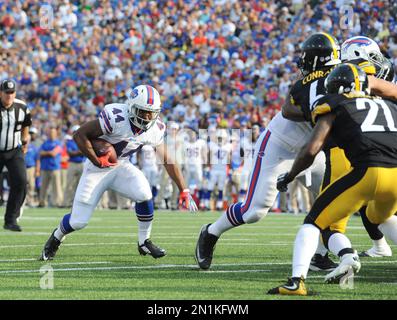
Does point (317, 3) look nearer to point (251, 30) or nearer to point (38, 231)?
point (251, 30)

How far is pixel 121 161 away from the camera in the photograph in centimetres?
843

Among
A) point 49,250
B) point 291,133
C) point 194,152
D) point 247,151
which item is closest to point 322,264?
point 291,133

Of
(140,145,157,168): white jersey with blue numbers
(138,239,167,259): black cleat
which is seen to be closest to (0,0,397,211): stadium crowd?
(140,145,157,168): white jersey with blue numbers

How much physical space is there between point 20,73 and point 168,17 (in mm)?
4491

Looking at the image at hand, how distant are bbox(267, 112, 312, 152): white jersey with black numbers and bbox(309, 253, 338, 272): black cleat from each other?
95 centimetres

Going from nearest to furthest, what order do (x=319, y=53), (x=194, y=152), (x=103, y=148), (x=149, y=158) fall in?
(x=319, y=53), (x=103, y=148), (x=194, y=152), (x=149, y=158)

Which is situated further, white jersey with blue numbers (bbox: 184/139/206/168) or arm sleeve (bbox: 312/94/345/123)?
white jersey with blue numbers (bbox: 184/139/206/168)

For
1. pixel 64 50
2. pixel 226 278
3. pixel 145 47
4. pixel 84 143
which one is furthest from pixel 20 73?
pixel 226 278

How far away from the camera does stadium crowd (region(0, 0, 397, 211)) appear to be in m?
21.2

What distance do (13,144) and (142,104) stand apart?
4045 millimetres

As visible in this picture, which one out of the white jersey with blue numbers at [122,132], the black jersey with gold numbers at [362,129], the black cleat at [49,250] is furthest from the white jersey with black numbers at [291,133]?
the black cleat at [49,250]

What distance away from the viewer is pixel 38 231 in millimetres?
11578

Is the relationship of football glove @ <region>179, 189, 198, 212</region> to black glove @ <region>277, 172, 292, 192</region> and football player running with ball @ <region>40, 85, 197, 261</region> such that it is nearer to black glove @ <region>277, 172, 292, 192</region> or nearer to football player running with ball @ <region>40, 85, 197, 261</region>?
football player running with ball @ <region>40, 85, 197, 261</region>

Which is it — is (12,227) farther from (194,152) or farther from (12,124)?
(194,152)
